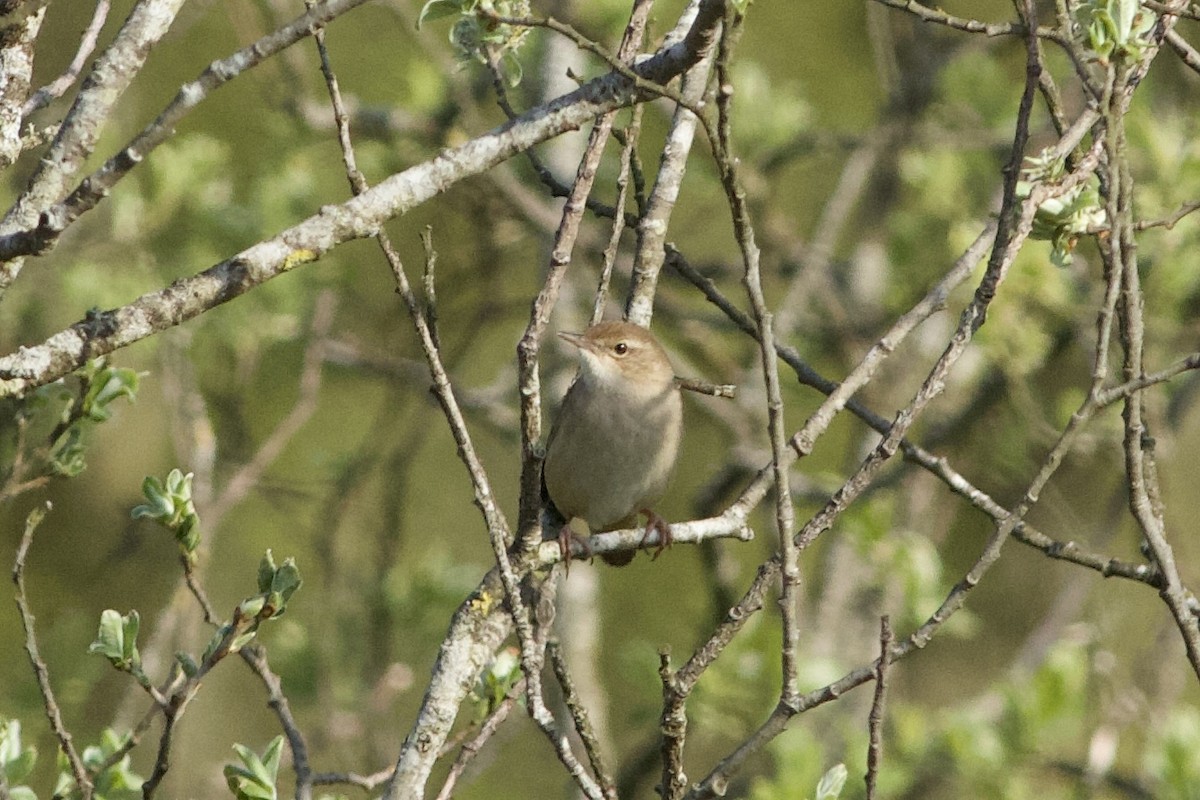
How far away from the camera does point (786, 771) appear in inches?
189

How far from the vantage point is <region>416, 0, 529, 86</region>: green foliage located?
2.64 metres

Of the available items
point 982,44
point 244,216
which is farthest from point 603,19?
point 982,44

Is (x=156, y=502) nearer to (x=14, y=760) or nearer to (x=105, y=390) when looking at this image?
(x=105, y=390)

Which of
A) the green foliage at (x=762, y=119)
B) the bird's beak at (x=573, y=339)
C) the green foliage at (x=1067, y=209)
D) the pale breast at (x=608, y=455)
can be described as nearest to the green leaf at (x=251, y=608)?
the green foliage at (x=1067, y=209)

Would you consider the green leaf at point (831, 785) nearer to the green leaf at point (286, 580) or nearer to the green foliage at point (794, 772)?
the green leaf at point (286, 580)

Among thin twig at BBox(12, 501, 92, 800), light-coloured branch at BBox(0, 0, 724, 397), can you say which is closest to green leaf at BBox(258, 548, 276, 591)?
thin twig at BBox(12, 501, 92, 800)

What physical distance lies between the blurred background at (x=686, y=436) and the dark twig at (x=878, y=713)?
255 centimetres

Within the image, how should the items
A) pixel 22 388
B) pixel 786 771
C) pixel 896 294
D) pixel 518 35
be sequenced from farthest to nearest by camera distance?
pixel 896 294 → pixel 786 771 → pixel 518 35 → pixel 22 388

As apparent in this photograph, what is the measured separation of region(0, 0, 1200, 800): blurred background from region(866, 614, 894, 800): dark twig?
2.55 m

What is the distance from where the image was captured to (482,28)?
2744 mm

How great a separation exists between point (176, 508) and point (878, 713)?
1.43 meters

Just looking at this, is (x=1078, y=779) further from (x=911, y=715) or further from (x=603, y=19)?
(x=603, y=19)

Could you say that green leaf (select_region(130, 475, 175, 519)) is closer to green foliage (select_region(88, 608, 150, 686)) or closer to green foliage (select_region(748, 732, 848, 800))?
green foliage (select_region(88, 608, 150, 686))

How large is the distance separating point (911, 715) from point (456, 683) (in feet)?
10.9
